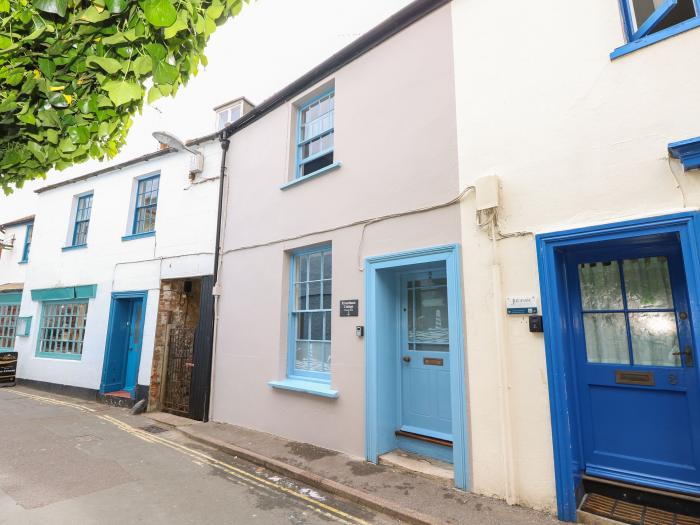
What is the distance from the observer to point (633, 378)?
12.1 ft

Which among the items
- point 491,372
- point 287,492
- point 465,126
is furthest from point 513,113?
point 287,492

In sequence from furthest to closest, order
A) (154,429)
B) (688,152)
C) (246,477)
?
(154,429) < (246,477) < (688,152)

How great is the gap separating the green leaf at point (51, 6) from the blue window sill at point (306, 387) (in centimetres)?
493

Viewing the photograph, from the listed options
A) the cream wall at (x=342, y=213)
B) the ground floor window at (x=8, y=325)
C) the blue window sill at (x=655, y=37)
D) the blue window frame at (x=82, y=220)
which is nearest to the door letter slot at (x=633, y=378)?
the cream wall at (x=342, y=213)

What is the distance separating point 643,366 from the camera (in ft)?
12.0

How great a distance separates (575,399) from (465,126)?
3.35 metres

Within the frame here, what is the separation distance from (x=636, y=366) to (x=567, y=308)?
0.79 metres

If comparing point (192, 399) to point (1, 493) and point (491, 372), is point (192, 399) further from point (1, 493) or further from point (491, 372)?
point (491, 372)

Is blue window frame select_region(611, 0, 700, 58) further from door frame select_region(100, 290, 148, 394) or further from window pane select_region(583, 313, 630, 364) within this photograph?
door frame select_region(100, 290, 148, 394)

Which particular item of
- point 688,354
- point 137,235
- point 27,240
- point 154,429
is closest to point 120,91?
point 688,354

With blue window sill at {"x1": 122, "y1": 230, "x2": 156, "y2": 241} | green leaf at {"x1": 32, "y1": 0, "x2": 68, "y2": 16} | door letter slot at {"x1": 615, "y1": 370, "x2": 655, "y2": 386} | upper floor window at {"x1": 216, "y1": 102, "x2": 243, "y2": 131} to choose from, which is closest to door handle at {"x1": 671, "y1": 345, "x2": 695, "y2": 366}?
door letter slot at {"x1": 615, "y1": 370, "x2": 655, "y2": 386}

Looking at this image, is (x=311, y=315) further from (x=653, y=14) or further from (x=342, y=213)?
(x=653, y=14)

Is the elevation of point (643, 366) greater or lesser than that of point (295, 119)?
lesser

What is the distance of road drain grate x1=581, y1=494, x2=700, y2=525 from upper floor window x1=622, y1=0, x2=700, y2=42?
440cm
